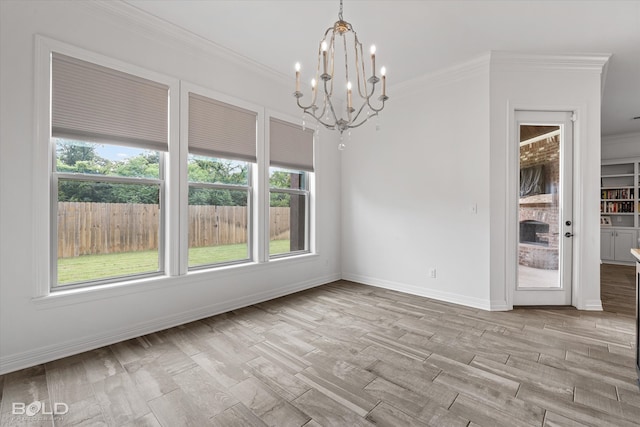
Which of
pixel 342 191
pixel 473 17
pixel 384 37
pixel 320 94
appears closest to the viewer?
pixel 473 17

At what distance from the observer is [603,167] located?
7.35 m

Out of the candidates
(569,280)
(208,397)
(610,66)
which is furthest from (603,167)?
(208,397)

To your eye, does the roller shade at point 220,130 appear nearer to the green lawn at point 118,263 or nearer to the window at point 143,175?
the window at point 143,175

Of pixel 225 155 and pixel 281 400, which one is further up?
pixel 225 155

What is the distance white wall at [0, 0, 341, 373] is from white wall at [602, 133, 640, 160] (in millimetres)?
8662

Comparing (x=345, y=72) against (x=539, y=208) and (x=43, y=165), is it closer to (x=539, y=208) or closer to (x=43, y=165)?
(x=539, y=208)

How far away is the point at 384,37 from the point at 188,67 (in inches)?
87.2

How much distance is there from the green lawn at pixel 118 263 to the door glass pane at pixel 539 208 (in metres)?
3.89

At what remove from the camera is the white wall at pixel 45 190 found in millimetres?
2262

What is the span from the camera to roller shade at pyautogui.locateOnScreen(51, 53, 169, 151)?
2.51 m

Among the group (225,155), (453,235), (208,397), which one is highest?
(225,155)

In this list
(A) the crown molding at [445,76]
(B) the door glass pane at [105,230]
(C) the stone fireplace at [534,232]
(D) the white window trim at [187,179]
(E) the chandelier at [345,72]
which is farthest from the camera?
(C) the stone fireplace at [534,232]

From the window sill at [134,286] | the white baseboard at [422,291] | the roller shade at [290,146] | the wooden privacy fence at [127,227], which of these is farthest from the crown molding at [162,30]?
the white baseboard at [422,291]

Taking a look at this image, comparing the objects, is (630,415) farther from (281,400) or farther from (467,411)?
(281,400)
